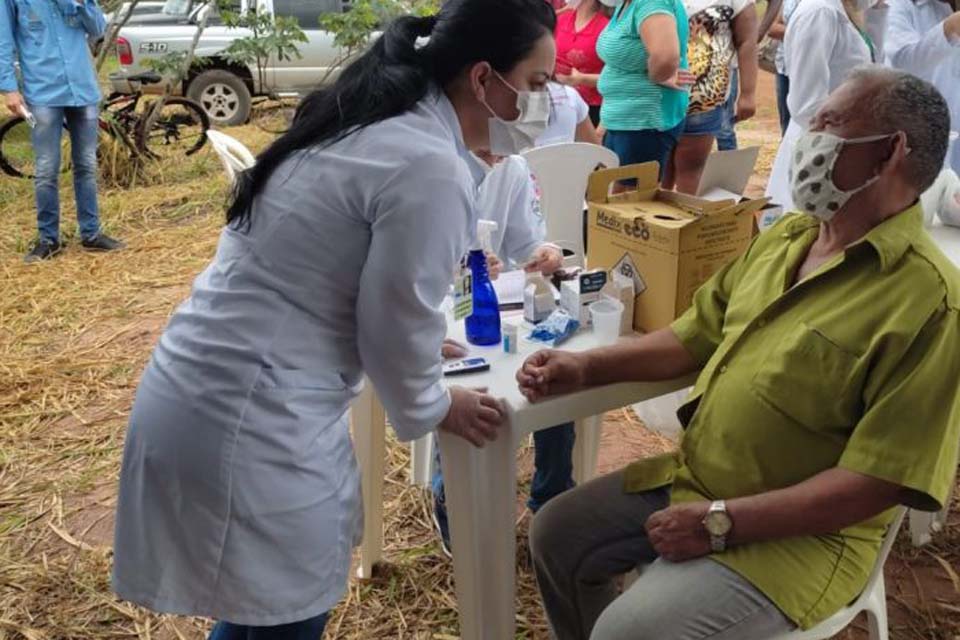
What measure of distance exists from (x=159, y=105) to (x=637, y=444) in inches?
207

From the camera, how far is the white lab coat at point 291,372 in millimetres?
1179

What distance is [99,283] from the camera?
470 cm

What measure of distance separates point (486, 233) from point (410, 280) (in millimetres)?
989

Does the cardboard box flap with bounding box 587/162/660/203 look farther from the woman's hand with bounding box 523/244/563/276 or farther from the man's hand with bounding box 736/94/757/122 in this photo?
the man's hand with bounding box 736/94/757/122

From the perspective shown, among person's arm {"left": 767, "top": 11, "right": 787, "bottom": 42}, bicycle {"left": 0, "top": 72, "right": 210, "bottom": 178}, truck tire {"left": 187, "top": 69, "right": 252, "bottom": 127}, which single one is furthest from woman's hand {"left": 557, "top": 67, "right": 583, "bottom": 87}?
truck tire {"left": 187, "top": 69, "right": 252, "bottom": 127}

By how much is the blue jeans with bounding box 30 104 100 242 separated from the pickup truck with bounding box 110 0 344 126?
342 centimetres

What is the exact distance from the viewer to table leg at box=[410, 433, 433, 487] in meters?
2.61

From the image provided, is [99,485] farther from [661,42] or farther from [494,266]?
[661,42]

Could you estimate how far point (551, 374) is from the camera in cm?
159

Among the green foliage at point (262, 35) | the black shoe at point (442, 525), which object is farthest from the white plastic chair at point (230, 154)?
the green foliage at point (262, 35)

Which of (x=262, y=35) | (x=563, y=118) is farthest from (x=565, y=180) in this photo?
(x=262, y=35)

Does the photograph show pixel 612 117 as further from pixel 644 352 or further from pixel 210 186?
pixel 210 186

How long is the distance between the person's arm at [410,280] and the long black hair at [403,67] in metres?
0.13

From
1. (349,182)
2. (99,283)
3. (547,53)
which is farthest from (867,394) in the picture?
(99,283)
